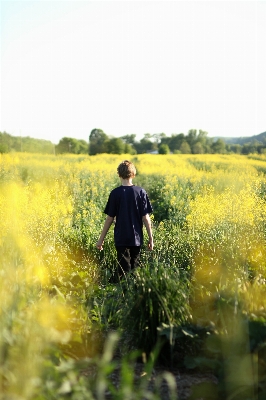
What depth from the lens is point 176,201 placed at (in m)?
11.9

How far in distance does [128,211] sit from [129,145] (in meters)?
68.7

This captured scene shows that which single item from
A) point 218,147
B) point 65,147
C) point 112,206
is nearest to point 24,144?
point 112,206

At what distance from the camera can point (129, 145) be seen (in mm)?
73625

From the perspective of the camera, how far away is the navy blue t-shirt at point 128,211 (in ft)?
18.0

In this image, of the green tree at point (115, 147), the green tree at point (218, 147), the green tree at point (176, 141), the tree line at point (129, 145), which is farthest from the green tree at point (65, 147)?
the green tree at point (176, 141)

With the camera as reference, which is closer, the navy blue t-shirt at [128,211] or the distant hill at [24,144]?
the navy blue t-shirt at [128,211]

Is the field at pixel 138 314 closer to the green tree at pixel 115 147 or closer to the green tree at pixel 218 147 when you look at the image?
the green tree at pixel 218 147

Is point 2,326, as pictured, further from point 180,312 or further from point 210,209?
point 210,209

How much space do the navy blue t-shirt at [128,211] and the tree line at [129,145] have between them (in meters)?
4.55

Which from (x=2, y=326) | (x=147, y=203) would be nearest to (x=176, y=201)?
(x=147, y=203)

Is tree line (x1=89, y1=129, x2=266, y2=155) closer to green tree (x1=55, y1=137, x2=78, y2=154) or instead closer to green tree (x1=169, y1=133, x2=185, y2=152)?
green tree (x1=169, y1=133, x2=185, y2=152)

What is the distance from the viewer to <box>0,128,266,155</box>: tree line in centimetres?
1323

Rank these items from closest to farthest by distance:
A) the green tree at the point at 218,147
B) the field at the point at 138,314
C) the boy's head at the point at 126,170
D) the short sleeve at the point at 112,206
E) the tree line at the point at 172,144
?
1. the field at the point at 138,314
2. the boy's head at the point at 126,170
3. the short sleeve at the point at 112,206
4. the tree line at the point at 172,144
5. the green tree at the point at 218,147

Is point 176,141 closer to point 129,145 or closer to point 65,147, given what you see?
point 129,145
